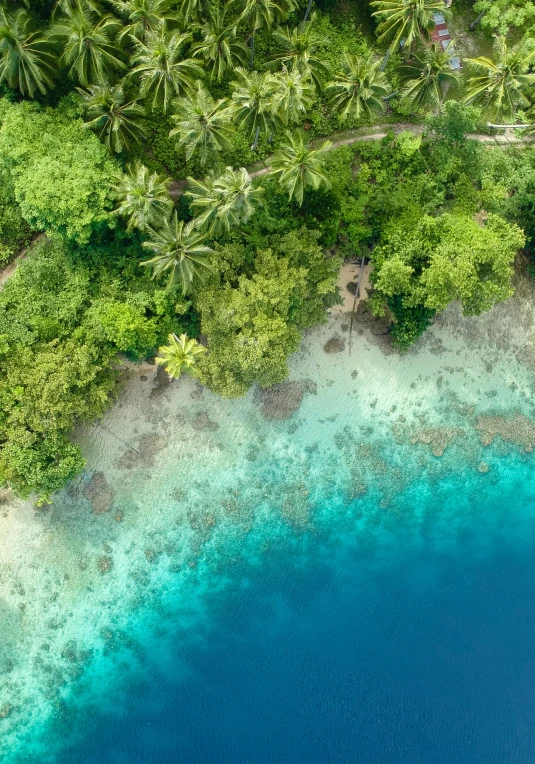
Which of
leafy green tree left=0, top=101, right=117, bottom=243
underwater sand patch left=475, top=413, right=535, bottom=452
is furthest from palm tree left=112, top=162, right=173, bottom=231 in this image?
underwater sand patch left=475, top=413, right=535, bottom=452

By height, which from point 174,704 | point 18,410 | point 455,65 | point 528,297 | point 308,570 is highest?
point 455,65

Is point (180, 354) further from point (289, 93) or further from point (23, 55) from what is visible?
point (23, 55)

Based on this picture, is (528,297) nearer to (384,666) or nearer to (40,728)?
(384,666)

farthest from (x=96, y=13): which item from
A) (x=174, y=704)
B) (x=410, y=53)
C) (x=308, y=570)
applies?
(x=174, y=704)

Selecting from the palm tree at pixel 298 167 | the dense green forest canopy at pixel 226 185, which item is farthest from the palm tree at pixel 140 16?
the palm tree at pixel 298 167

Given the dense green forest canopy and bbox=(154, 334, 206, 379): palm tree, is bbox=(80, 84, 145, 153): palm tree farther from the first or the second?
bbox=(154, 334, 206, 379): palm tree

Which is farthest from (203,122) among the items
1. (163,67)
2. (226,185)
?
(163,67)

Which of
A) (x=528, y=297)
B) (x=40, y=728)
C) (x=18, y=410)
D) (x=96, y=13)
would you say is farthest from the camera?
(x=528, y=297)
